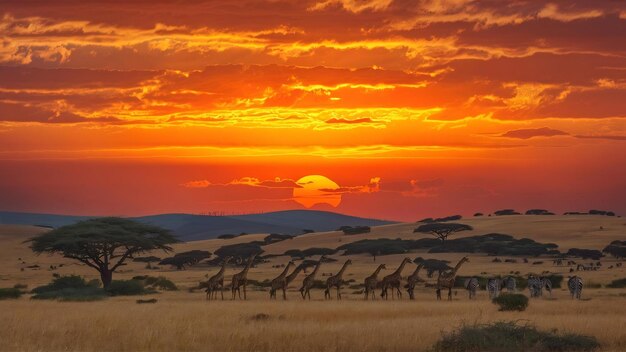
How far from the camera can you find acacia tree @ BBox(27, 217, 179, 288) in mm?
62844

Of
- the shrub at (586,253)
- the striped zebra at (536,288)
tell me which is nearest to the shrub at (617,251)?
the shrub at (586,253)

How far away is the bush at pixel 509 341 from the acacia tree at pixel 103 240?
40502mm

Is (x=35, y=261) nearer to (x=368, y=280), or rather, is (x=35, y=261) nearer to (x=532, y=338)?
(x=368, y=280)

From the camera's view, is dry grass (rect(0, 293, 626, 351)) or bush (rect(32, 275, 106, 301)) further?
bush (rect(32, 275, 106, 301))

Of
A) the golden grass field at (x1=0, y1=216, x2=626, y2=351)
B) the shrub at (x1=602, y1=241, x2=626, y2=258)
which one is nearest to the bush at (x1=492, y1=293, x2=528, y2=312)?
the golden grass field at (x1=0, y1=216, x2=626, y2=351)

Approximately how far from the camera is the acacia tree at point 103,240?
206 feet

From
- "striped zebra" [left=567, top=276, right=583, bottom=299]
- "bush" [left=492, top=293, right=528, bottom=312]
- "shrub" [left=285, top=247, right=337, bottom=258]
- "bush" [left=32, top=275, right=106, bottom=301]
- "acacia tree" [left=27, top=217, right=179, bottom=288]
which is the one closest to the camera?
"bush" [left=492, top=293, right=528, bottom=312]

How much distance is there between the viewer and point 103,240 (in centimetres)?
6269

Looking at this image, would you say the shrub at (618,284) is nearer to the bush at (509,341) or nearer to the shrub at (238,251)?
the bush at (509,341)

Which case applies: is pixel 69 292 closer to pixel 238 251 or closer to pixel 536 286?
pixel 536 286

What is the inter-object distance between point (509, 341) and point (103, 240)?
43.8 meters

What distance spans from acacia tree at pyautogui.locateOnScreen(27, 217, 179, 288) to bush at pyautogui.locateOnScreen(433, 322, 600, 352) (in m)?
40.5

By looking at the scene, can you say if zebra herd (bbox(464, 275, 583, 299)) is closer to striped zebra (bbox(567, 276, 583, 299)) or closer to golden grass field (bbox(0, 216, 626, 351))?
striped zebra (bbox(567, 276, 583, 299))

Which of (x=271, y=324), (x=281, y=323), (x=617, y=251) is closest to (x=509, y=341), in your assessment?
(x=271, y=324)
